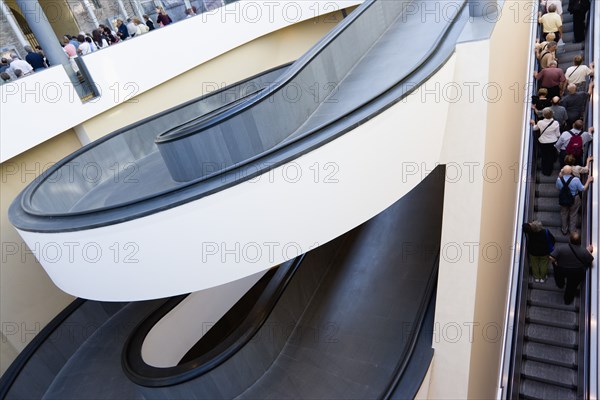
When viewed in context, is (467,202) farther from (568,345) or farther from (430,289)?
(568,345)

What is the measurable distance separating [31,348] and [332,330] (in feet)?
16.5

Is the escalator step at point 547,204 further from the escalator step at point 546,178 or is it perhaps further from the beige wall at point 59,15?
the beige wall at point 59,15

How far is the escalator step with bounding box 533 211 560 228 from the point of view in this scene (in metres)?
6.82

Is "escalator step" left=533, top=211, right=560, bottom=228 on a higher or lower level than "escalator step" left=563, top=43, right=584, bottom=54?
lower

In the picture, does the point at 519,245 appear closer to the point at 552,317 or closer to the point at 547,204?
the point at 547,204

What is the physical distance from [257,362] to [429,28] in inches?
220

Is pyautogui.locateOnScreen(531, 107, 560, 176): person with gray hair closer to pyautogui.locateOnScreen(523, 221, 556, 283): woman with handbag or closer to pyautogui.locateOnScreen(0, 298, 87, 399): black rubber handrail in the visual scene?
pyautogui.locateOnScreen(523, 221, 556, 283): woman with handbag

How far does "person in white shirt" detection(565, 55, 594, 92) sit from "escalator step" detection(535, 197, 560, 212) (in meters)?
1.93

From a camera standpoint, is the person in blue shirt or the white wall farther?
the white wall

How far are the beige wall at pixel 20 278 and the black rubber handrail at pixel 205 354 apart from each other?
2.28 metres

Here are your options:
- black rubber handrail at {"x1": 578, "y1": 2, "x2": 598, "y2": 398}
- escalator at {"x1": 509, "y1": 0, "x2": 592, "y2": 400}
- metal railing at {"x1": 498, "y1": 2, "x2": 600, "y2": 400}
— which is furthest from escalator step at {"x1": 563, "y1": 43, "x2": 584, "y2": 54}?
escalator at {"x1": 509, "y1": 0, "x2": 592, "y2": 400}

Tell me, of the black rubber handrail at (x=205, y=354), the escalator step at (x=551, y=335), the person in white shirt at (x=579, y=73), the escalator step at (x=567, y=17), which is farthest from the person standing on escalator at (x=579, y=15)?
the black rubber handrail at (x=205, y=354)

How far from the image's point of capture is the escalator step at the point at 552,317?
6086mm

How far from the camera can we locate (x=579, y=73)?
22.2 ft
